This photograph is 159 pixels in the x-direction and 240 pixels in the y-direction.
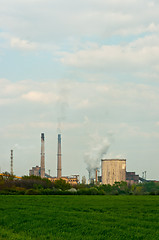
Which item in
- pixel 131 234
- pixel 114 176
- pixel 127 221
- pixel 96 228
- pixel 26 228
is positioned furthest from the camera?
pixel 114 176

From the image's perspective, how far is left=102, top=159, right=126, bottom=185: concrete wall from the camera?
15638 centimetres

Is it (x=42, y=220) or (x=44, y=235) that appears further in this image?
(x=42, y=220)

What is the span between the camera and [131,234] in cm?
1323

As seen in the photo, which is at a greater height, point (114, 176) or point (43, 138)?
point (43, 138)

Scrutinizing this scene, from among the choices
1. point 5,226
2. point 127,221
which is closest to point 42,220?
point 5,226

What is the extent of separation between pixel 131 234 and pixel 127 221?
12.8 ft

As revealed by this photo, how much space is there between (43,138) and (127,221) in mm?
123049

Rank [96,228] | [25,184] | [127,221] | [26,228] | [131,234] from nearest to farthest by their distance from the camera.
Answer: [131,234] < [96,228] < [26,228] < [127,221] < [25,184]

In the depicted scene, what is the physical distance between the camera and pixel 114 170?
158m

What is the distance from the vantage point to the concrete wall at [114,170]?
15638cm

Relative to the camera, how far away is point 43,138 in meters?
139

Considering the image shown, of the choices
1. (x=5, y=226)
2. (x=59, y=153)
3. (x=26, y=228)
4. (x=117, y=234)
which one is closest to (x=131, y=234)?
(x=117, y=234)

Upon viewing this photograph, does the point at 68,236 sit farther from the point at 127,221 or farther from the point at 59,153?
the point at 59,153

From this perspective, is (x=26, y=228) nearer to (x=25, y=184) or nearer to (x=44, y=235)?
(x=44, y=235)
